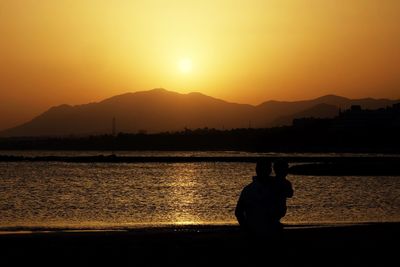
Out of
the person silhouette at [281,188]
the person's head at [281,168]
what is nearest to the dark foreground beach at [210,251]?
the person silhouette at [281,188]

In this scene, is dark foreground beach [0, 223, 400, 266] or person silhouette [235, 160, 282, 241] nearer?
person silhouette [235, 160, 282, 241]

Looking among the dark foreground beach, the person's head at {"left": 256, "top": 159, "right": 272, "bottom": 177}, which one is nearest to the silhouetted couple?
the person's head at {"left": 256, "top": 159, "right": 272, "bottom": 177}

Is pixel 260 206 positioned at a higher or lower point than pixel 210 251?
higher

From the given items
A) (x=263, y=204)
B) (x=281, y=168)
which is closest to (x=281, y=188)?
(x=281, y=168)

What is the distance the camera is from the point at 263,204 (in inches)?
465

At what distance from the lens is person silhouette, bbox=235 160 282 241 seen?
38.3 ft

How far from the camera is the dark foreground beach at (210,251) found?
14.1m

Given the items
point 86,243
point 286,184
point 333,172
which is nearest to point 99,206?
point 86,243

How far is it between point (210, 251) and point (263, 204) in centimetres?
425

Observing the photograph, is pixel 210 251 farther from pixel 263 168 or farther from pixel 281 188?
pixel 263 168

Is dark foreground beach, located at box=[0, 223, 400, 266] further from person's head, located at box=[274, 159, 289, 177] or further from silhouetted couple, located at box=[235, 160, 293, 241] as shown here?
person's head, located at box=[274, 159, 289, 177]

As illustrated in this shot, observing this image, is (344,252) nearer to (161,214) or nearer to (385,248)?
(385,248)

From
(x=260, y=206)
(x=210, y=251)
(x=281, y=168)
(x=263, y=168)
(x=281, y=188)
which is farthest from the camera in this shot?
(x=210, y=251)

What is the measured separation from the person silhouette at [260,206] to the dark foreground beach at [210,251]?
32 cm
